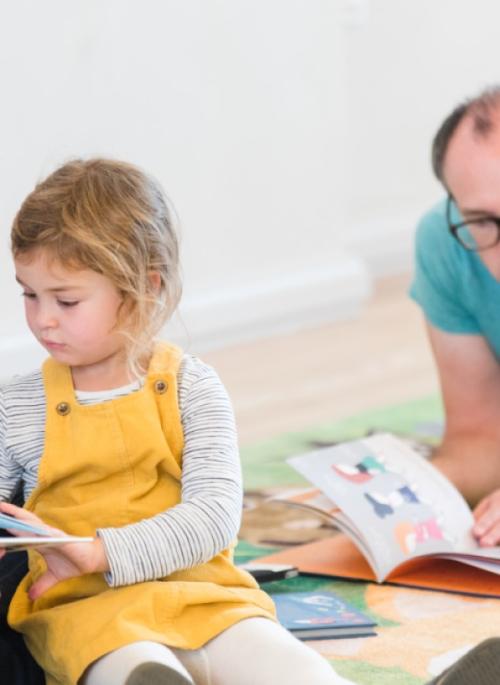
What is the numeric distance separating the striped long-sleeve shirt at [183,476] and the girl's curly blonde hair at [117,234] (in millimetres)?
75

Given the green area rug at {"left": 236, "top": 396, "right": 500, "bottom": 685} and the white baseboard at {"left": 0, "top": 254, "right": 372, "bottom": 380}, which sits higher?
the white baseboard at {"left": 0, "top": 254, "right": 372, "bottom": 380}

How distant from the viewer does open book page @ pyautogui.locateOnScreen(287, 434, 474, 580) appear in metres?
1.66

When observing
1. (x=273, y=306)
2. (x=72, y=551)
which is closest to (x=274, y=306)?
(x=273, y=306)

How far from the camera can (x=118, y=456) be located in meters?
1.31

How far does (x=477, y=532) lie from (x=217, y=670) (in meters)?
0.56

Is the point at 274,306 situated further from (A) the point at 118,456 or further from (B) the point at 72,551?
(B) the point at 72,551

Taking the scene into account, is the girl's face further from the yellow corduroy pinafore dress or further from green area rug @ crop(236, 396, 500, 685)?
green area rug @ crop(236, 396, 500, 685)

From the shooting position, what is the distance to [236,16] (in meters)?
2.95

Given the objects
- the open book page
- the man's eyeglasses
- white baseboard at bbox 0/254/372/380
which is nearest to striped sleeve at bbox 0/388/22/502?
the open book page

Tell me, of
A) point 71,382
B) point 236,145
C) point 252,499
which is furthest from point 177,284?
point 236,145

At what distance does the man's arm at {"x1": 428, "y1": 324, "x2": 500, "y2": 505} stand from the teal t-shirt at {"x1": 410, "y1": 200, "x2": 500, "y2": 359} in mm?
21

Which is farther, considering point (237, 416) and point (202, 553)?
point (237, 416)

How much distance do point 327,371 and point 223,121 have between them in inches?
23.6

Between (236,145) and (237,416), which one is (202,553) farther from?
(236,145)
